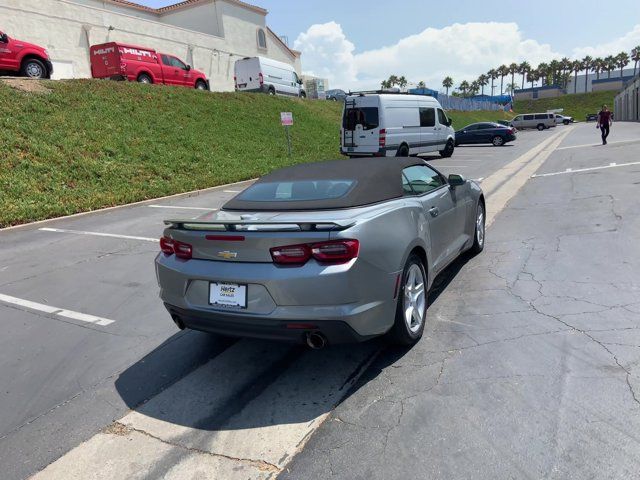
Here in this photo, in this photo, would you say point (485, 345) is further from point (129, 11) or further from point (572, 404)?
point (129, 11)

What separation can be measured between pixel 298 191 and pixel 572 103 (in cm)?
12111

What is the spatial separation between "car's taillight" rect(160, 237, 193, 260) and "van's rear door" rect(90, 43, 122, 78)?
63.9ft

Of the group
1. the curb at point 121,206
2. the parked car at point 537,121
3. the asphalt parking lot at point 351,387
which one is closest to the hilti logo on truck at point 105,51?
the curb at point 121,206

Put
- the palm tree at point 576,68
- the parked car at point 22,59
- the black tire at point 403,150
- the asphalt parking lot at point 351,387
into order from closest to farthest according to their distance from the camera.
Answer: the asphalt parking lot at point 351,387 → the parked car at point 22,59 → the black tire at point 403,150 → the palm tree at point 576,68

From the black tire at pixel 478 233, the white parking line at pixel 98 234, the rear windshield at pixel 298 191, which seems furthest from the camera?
the white parking line at pixel 98 234

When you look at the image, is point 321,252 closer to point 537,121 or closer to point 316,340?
point 316,340

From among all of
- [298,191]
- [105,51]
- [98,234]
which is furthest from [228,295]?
[105,51]

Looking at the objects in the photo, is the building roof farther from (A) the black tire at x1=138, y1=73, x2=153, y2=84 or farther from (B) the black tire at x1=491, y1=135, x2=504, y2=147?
(B) the black tire at x1=491, y1=135, x2=504, y2=147

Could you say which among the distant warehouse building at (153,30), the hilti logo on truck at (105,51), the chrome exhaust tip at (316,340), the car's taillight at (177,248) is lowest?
the chrome exhaust tip at (316,340)

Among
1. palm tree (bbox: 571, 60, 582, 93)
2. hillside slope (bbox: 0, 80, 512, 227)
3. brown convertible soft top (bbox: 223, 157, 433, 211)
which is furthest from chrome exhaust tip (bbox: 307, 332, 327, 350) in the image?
palm tree (bbox: 571, 60, 582, 93)

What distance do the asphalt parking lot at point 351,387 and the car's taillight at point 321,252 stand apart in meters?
0.89

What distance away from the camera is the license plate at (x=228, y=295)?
3.03m

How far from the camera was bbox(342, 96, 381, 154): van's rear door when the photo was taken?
1647 centimetres

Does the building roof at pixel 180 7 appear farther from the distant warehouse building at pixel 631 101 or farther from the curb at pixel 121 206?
the distant warehouse building at pixel 631 101
